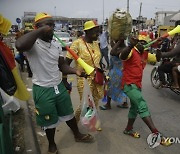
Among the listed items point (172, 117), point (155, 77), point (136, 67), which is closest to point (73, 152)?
point (136, 67)

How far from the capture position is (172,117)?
493 centimetres

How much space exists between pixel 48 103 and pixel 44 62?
1.59ft

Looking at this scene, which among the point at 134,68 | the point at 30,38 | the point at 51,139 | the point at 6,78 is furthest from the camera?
the point at 134,68

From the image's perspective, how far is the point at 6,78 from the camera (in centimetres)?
261

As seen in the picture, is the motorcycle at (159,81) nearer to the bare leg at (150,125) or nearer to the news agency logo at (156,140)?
the news agency logo at (156,140)

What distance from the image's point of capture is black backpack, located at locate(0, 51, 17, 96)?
2572 mm

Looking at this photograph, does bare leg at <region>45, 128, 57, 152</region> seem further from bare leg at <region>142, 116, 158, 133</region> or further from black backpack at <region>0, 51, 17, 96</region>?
bare leg at <region>142, 116, 158, 133</region>

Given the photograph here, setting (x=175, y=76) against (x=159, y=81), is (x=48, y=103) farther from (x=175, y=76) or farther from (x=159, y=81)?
(x=159, y=81)

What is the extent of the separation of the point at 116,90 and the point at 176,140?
65.5 inches

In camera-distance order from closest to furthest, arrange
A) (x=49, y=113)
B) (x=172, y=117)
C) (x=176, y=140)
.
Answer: (x=49, y=113) → (x=176, y=140) → (x=172, y=117)

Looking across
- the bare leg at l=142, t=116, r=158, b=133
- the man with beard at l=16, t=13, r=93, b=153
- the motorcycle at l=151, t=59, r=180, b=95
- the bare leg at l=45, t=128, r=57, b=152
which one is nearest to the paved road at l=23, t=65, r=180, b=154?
the bare leg at l=45, t=128, r=57, b=152

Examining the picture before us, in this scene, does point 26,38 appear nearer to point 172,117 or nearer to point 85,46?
point 85,46

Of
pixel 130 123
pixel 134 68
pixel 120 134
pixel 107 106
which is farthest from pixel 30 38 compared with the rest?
pixel 107 106

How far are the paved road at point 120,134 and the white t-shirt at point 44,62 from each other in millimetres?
1067
